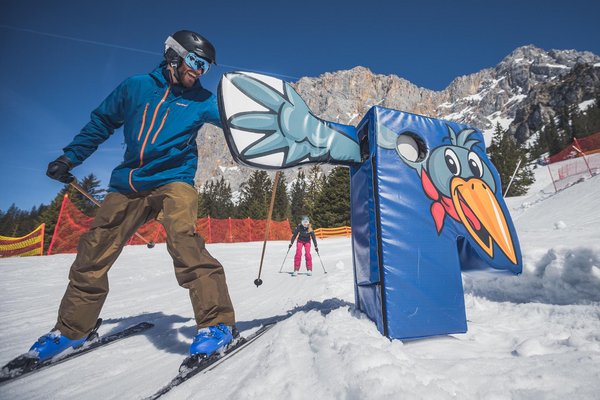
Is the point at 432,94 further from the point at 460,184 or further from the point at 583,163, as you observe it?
the point at 460,184

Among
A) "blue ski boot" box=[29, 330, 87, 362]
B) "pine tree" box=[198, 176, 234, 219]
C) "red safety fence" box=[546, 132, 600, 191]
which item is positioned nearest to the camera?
"blue ski boot" box=[29, 330, 87, 362]

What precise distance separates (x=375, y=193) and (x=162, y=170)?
1367 millimetres

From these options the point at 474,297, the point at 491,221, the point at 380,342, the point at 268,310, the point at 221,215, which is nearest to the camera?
the point at 380,342

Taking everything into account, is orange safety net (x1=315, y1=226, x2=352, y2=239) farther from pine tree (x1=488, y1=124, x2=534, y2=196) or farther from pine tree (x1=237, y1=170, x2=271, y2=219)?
pine tree (x1=237, y1=170, x2=271, y2=219)

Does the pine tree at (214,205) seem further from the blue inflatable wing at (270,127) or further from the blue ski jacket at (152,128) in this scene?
the blue inflatable wing at (270,127)

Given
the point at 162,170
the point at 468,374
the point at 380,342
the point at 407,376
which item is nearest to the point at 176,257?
the point at 162,170

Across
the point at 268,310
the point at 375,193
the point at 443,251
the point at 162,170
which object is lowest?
the point at 268,310

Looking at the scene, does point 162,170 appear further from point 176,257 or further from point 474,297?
point 474,297

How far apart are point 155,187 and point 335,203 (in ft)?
91.5

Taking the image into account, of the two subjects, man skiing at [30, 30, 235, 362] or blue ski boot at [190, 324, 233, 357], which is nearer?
blue ski boot at [190, 324, 233, 357]

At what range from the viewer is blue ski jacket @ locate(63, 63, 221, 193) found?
1.77m

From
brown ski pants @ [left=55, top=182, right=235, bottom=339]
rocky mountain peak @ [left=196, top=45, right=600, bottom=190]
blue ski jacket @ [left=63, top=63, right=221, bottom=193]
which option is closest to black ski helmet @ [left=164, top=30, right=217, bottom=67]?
blue ski jacket @ [left=63, top=63, right=221, bottom=193]

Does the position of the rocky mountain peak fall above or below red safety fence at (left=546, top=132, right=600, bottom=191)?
above

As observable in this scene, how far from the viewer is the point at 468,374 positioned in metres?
1.11
